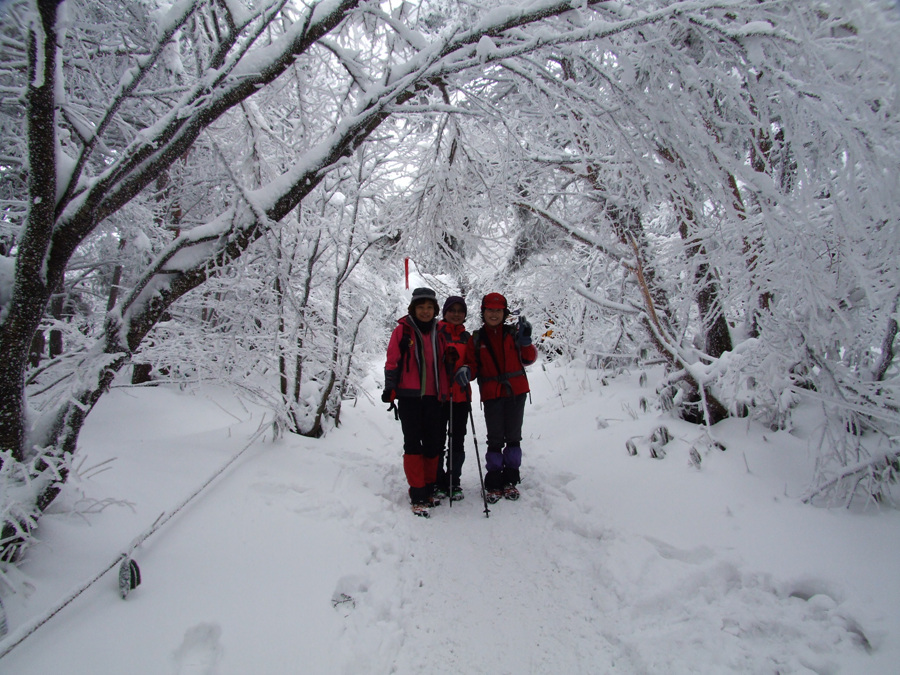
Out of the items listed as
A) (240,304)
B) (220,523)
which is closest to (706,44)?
(240,304)

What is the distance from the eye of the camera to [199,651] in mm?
1815

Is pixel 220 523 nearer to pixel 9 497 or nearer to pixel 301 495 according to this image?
pixel 301 495

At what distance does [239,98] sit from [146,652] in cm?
266

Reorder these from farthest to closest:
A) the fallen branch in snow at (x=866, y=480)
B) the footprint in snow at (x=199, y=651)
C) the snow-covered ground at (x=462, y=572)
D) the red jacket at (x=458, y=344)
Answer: the red jacket at (x=458, y=344) < the fallen branch in snow at (x=866, y=480) < the snow-covered ground at (x=462, y=572) < the footprint in snow at (x=199, y=651)

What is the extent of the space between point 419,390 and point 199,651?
90.7 inches

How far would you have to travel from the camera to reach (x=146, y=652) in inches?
66.6

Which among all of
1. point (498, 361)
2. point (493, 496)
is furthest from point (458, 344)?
point (493, 496)

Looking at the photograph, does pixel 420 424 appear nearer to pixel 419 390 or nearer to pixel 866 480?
pixel 419 390

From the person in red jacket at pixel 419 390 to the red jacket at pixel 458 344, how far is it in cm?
9

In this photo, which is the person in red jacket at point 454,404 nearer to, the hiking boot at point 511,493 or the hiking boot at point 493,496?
the hiking boot at point 493,496

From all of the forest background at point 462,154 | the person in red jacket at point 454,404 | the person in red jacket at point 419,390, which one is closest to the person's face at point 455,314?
the person in red jacket at point 454,404

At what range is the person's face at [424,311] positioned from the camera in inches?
156

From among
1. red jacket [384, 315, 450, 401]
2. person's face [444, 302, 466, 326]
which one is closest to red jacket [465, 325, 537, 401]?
person's face [444, 302, 466, 326]

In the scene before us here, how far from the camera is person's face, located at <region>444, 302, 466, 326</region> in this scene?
4.15m
